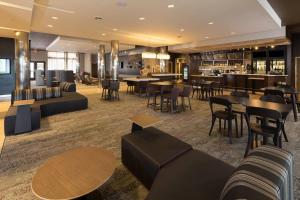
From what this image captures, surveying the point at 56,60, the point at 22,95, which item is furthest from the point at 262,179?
the point at 56,60

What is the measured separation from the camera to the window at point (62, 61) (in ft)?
68.3

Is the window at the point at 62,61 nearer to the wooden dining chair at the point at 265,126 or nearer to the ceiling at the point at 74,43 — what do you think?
the ceiling at the point at 74,43

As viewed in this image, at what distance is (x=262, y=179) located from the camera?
3.94ft

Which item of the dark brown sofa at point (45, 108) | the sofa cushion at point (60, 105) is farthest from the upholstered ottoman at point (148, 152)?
the sofa cushion at point (60, 105)

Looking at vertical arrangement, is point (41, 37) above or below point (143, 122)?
above

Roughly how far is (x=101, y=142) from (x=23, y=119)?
78.6 inches

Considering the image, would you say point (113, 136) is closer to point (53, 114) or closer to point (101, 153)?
point (101, 153)

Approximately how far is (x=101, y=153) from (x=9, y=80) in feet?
33.7

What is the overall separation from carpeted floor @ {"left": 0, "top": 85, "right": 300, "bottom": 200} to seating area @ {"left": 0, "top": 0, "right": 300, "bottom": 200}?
0.02m

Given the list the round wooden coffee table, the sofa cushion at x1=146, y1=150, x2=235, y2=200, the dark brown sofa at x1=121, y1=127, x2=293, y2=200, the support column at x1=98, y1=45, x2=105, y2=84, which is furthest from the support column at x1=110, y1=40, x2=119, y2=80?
the sofa cushion at x1=146, y1=150, x2=235, y2=200

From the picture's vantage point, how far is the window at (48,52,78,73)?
20812mm

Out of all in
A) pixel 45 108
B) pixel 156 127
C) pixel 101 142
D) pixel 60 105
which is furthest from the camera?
pixel 60 105

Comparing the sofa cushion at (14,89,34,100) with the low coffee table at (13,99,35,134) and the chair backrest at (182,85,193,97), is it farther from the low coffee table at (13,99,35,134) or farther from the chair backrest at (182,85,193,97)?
the chair backrest at (182,85,193,97)

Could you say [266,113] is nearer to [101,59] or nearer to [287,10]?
[287,10]
